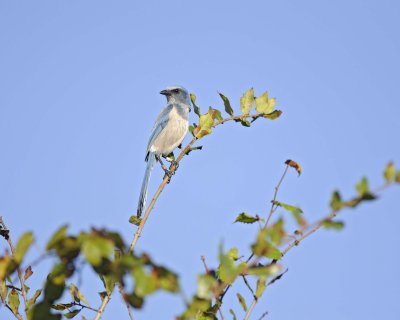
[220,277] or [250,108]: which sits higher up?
[250,108]

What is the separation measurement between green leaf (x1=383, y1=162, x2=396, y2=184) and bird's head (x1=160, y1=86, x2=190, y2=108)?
8.85m

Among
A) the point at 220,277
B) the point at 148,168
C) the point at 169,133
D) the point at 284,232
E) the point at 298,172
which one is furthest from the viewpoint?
the point at 169,133

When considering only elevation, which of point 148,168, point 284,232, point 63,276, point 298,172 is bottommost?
point 63,276

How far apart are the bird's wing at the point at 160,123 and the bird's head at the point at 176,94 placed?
47 cm

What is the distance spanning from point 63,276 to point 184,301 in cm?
40

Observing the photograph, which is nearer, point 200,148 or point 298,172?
point 298,172

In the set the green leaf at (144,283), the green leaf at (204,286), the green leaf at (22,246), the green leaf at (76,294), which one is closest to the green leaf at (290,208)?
the green leaf at (204,286)

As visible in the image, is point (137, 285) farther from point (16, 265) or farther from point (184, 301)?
point (16, 265)

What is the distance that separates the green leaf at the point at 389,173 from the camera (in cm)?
162

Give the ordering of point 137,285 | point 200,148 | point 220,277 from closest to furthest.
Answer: point 137,285 → point 220,277 → point 200,148

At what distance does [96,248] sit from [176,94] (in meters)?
9.42

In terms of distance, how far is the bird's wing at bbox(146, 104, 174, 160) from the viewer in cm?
927

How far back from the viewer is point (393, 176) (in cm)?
162

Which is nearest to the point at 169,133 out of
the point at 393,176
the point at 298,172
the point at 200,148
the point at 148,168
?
the point at 148,168
